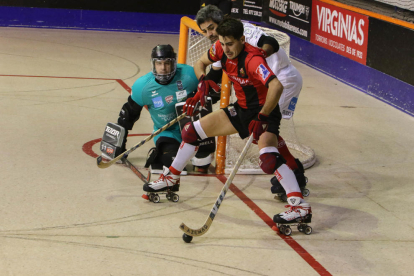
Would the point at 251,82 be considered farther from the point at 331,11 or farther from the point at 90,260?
the point at 331,11

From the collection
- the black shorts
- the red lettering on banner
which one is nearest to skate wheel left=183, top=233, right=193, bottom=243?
the black shorts

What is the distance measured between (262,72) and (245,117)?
0.44m

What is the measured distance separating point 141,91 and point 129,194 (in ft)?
3.03

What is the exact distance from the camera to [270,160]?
3.90 m

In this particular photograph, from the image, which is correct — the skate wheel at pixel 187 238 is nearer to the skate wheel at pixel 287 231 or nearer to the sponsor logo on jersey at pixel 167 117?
the skate wheel at pixel 287 231

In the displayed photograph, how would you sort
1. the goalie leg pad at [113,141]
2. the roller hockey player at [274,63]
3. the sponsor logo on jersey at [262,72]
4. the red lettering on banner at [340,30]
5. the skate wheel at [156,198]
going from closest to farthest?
the sponsor logo on jersey at [262,72] < the skate wheel at [156,198] < the roller hockey player at [274,63] < the goalie leg pad at [113,141] < the red lettering on banner at [340,30]

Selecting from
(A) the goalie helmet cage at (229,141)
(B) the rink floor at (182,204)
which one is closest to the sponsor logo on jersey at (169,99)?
(A) the goalie helmet cage at (229,141)

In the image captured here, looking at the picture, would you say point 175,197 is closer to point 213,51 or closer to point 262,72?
point 213,51

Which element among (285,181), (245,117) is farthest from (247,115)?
(285,181)

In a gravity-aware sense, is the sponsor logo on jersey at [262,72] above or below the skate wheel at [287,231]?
above

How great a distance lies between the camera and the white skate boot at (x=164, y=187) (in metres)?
4.38

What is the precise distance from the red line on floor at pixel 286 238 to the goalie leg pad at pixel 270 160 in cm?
46

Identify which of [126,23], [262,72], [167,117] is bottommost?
[167,117]

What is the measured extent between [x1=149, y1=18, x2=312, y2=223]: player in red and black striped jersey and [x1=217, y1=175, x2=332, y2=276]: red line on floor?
146 millimetres
